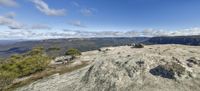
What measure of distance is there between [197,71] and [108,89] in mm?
17234

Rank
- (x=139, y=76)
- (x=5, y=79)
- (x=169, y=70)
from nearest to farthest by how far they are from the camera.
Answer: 1. (x=169, y=70)
2. (x=139, y=76)
3. (x=5, y=79)

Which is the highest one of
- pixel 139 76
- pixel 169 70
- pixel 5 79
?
pixel 169 70

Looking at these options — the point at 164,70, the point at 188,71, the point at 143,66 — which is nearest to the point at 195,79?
the point at 188,71

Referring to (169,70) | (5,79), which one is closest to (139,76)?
(169,70)

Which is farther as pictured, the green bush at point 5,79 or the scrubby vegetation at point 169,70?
the green bush at point 5,79

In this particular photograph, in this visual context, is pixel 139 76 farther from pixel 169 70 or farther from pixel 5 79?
pixel 5 79

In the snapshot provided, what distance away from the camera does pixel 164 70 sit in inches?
1839

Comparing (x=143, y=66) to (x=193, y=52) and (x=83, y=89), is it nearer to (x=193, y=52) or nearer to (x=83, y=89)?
(x=83, y=89)

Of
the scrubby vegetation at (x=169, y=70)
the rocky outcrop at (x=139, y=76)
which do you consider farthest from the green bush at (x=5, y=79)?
the scrubby vegetation at (x=169, y=70)

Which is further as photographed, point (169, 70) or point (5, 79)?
point (5, 79)

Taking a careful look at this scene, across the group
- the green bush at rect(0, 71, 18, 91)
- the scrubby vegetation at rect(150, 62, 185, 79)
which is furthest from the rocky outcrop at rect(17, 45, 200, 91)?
the green bush at rect(0, 71, 18, 91)

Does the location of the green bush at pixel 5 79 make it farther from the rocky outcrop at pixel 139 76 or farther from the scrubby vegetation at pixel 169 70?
the scrubby vegetation at pixel 169 70

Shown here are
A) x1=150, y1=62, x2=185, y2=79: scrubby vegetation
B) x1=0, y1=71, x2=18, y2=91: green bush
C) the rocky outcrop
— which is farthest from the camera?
x1=0, y1=71, x2=18, y2=91: green bush

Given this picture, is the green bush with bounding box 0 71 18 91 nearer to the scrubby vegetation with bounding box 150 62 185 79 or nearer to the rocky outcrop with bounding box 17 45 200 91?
the rocky outcrop with bounding box 17 45 200 91
